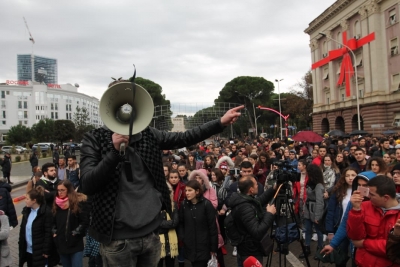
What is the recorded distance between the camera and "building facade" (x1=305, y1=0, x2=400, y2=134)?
95.2 feet

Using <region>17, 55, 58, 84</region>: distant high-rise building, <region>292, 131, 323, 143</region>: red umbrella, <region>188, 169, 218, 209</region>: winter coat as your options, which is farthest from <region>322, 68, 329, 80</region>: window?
<region>17, 55, 58, 84</region>: distant high-rise building

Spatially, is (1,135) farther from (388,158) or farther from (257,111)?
(388,158)

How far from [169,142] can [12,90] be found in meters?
105

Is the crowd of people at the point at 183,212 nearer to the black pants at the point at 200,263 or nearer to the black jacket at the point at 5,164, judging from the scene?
the black pants at the point at 200,263

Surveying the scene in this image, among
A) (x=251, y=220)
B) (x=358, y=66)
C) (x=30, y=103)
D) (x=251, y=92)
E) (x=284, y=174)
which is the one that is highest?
(x=30, y=103)

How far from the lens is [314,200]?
→ 6031 millimetres

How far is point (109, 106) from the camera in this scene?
202 cm

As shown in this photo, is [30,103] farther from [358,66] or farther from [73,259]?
[73,259]

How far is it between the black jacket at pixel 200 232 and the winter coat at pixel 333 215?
173 cm

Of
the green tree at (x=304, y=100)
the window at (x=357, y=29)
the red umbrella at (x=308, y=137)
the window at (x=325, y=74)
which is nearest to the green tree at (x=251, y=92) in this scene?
the green tree at (x=304, y=100)

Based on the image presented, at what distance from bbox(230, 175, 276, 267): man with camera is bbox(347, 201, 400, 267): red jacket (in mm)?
849

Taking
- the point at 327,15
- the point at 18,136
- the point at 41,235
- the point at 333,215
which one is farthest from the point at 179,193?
the point at 18,136

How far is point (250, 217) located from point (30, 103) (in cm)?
10483

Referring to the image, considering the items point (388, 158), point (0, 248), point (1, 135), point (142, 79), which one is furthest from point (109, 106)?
point (1, 135)
